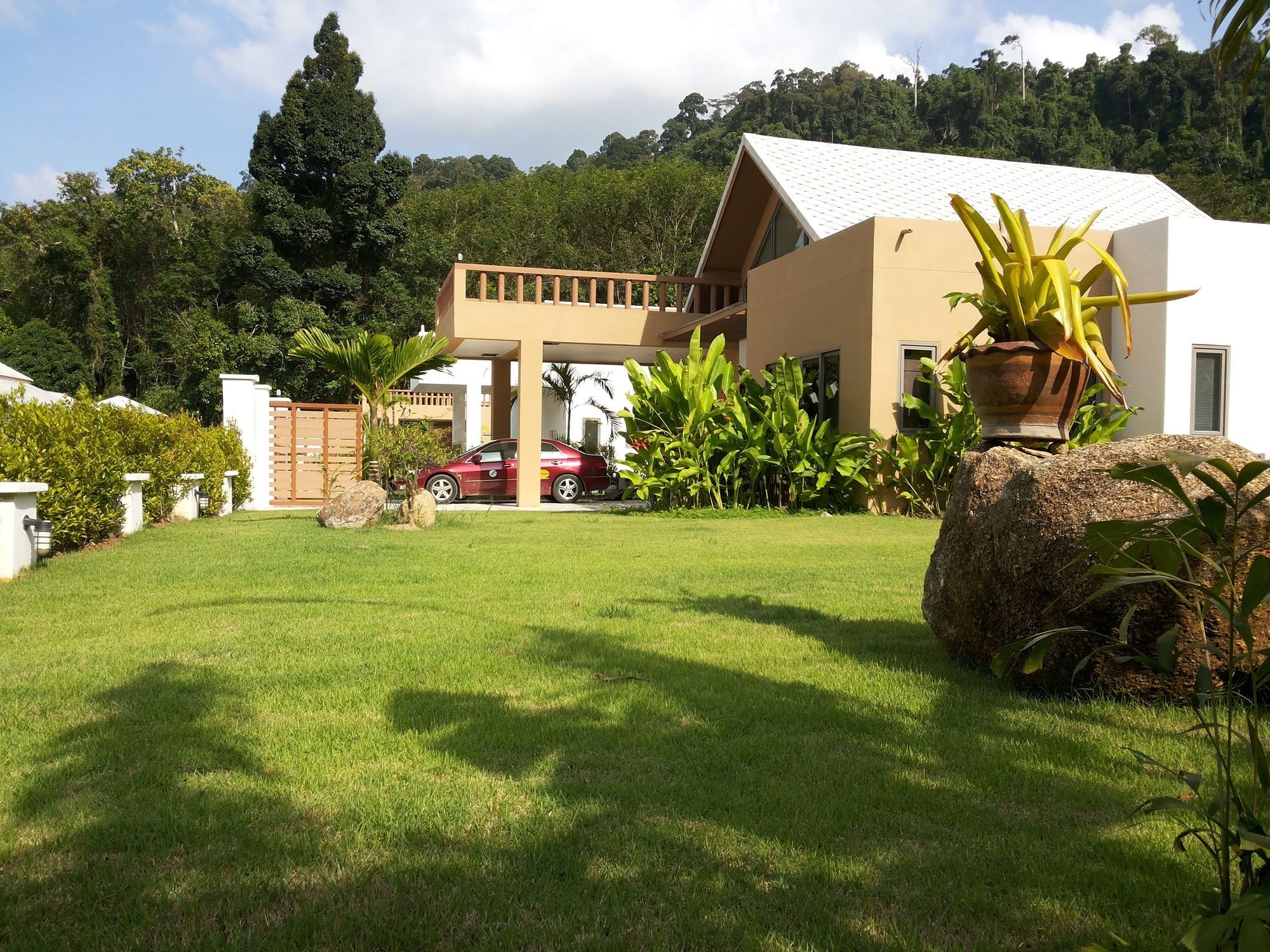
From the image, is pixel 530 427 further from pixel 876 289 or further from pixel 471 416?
pixel 471 416

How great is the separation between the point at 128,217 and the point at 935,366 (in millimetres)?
35883

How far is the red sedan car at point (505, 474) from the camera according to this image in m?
20.0

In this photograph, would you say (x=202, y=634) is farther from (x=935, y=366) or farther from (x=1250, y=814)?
(x=935, y=366)

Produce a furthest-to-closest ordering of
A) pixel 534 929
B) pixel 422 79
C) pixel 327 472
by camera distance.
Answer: pixel 422 79
pixel 327 472
pixel 534 929

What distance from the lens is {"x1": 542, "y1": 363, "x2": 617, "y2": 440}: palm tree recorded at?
3156 centimetres

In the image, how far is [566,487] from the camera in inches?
807

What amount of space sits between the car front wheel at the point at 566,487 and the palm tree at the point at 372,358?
6262mm

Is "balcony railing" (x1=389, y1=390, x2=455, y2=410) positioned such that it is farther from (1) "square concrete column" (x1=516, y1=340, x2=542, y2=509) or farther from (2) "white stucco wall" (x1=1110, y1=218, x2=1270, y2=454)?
(2) "white stucco wall" (x1=1110, y1=218, x2=1270, y2=454)

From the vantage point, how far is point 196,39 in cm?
1409

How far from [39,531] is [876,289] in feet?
35.5

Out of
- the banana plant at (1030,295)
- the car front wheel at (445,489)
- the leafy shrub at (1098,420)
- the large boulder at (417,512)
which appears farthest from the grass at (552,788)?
the car front wheel at (445,489)

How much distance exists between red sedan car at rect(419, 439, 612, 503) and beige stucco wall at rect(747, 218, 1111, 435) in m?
6.90

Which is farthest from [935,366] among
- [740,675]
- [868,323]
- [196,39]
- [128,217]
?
[128,217]

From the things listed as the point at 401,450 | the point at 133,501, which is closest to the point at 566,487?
the point at 401,450
